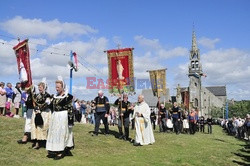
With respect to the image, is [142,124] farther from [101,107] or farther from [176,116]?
[176,116]

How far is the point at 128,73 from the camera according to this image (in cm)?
1589

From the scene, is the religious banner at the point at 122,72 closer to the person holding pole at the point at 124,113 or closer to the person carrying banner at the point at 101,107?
the person holding pole at the point at 124,113

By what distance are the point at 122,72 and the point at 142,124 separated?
12.2 ft

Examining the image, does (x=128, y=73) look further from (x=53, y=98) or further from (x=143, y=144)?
(x=53, y=98)

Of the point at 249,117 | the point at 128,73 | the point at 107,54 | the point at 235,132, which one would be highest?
the point at 107,54

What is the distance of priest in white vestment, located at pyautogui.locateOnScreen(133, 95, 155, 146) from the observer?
42.9 feet

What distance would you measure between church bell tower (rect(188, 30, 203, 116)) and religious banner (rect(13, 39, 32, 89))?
271 feet

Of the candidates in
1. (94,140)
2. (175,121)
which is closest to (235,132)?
(175,121)

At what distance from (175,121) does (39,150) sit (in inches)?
477

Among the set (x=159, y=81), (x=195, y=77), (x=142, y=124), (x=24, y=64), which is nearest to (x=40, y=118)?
(x=24, y=64)

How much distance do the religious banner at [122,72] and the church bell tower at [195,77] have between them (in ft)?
252

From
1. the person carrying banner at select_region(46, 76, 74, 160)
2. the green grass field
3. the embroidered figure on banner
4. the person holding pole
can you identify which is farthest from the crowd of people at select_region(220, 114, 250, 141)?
the person carrying banner at select_region(46, 76, 74, 160)

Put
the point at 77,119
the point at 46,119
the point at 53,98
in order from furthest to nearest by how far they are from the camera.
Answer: the point at 77,119 → the point at 46,119 → the point at 53,98

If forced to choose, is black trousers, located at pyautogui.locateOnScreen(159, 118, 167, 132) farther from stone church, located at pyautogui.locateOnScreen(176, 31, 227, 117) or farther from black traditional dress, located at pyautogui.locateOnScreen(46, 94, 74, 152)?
stone church, located at pyautogui.locateOnScreen(176, 31, 227, 117)
